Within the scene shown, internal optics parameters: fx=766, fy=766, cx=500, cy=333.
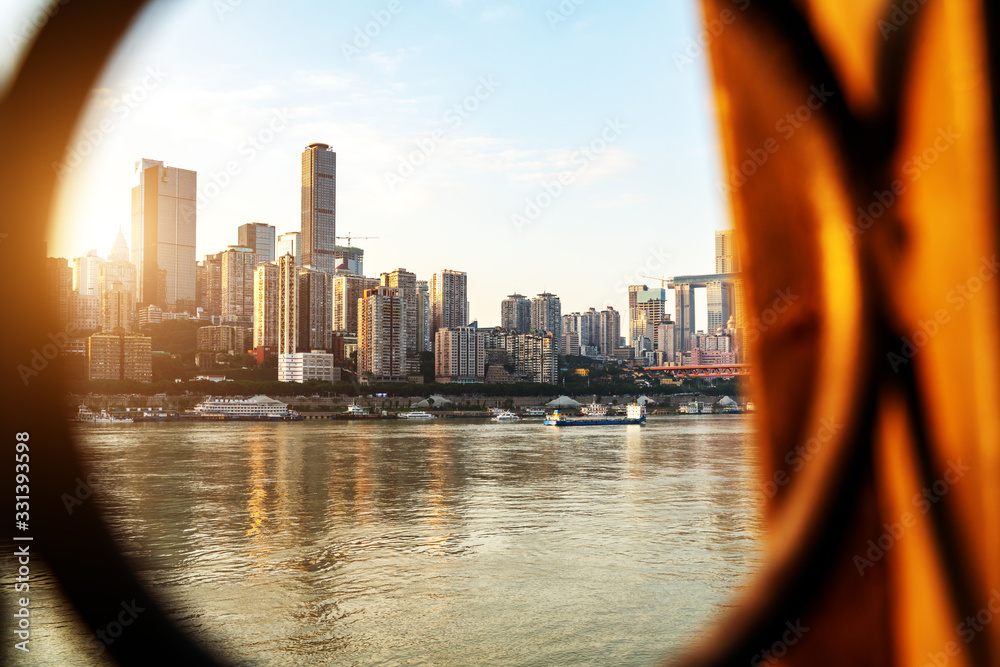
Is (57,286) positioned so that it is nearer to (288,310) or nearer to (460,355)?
(288,310)

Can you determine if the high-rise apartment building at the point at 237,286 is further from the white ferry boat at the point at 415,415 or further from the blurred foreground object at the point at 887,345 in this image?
the blurred foreground object at the point at 887,345

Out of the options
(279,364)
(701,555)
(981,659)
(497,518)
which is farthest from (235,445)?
(981,659)

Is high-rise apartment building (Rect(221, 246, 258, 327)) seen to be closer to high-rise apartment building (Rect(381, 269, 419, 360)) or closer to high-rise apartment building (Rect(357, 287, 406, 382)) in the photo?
high-rise apartment building (Rect(357, 287, 406, 382))

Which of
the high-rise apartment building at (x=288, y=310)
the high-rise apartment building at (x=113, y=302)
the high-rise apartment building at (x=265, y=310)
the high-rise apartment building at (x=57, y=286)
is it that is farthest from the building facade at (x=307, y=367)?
the high-rise apartment building at (x=57, y=286)

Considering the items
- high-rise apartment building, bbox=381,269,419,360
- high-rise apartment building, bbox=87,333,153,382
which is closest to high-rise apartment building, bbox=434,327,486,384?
high-rise apartment building, bbox=381,269,419,360

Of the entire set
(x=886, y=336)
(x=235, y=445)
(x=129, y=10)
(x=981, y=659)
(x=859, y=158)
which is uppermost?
(x=129, y=10)

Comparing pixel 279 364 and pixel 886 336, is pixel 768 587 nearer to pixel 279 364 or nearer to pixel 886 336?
pixel 886 336

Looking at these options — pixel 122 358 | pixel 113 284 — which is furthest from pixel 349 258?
pixel 113 284
